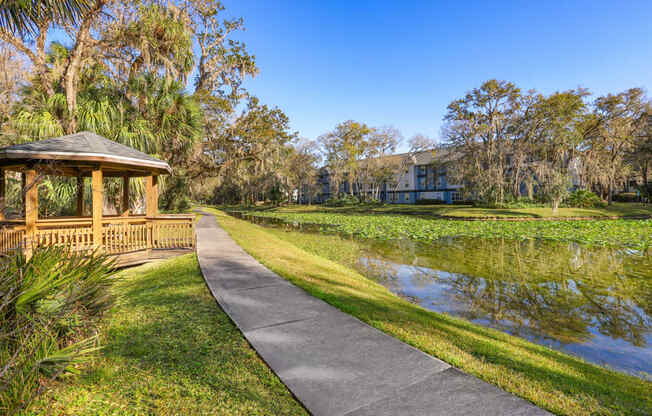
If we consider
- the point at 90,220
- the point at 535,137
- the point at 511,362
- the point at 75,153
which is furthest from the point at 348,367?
the point at 535,137

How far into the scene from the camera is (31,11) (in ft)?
17.1

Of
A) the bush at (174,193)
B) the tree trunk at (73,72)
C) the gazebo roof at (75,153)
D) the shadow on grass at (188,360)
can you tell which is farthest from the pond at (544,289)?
the bush at (174,193)

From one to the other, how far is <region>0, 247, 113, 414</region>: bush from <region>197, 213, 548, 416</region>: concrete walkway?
181 centimetres

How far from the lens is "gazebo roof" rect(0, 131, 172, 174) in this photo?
6996 mm

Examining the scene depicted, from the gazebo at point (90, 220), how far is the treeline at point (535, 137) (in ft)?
102

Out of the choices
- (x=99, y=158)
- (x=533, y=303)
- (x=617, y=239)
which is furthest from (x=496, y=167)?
(x=99, y=158)

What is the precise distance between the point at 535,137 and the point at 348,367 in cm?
3725

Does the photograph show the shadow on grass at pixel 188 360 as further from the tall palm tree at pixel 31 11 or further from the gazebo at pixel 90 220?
the tall palm tree at pixel 31 11

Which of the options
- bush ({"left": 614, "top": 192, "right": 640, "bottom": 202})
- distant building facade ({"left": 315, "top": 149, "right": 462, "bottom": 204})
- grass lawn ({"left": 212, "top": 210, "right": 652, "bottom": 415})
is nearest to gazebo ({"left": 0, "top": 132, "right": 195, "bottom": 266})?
grass lawn ({"left": 212, "top": 210, "right": 652, "bottom": 415})

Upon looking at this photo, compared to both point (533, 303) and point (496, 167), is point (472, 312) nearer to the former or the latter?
point (533, 303)

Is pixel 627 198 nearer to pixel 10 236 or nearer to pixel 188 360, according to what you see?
pixel 188 360

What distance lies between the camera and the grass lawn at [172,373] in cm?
263

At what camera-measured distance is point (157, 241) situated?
9.84 meters

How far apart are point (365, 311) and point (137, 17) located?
59.9 ft
